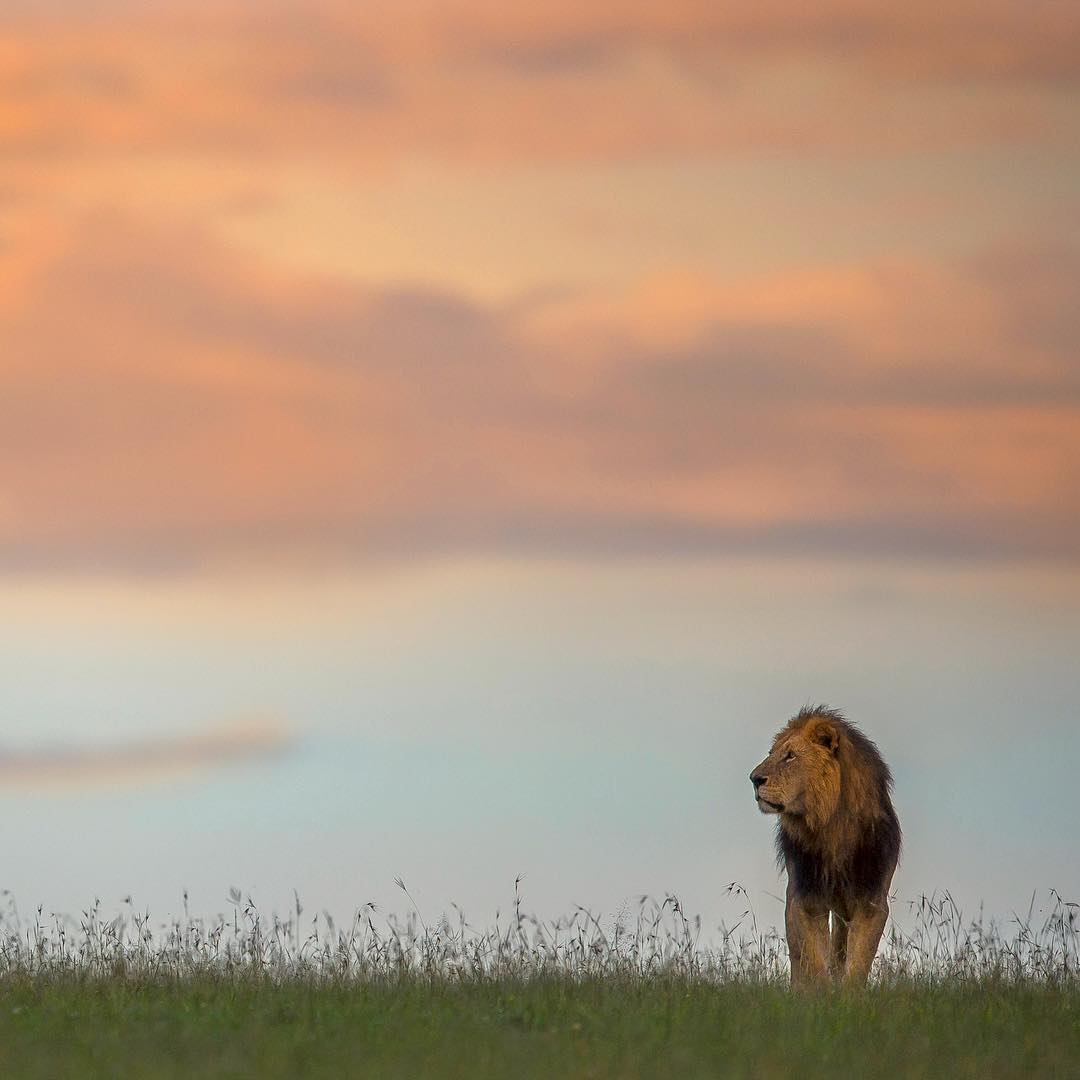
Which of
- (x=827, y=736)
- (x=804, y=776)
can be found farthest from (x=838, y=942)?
(x=827, y=736)

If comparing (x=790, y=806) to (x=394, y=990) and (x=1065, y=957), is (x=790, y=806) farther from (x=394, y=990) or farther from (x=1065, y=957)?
(x=394, y=990)

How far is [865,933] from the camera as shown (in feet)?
44.0

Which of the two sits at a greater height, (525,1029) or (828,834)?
(828,834)

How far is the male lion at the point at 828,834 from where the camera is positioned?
44.4 ft

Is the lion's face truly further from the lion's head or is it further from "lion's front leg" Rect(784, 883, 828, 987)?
"lion's front leg" Rect(784, 883, 828, 987)

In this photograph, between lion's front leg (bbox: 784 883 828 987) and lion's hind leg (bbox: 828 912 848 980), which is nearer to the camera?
lion's front leg (bbox: 784 883 828 987)

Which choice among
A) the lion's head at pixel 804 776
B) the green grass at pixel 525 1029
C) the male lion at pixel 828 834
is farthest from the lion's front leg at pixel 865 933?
the green grass at pixel 525 1029

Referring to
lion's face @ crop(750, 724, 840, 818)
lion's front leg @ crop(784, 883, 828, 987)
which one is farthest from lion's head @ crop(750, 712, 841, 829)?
lion's front leg @ crop(784, 883, 828, 987)

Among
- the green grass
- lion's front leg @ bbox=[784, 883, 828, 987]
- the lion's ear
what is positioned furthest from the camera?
the lion's ear

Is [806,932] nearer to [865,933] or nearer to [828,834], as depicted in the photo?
[865,933]

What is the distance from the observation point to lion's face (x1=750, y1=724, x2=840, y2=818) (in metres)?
13.6

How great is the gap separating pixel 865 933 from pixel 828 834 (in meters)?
0.76

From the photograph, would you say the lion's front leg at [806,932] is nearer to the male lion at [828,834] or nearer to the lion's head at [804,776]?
the male lion at [828,834]

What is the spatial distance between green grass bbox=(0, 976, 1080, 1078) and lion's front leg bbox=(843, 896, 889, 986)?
1.11 metres
